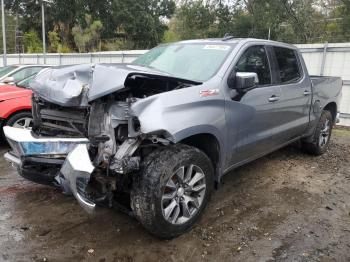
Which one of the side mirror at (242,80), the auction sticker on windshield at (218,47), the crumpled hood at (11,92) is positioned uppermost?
the auction sticker on windshield at (218,47)

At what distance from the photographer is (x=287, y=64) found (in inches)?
209

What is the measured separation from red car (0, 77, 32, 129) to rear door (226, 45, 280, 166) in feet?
12.6

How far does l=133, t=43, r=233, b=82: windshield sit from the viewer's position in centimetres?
410

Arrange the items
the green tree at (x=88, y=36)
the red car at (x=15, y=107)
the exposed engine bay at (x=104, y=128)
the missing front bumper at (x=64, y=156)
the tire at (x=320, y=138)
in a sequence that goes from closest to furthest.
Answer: the missing front bumper at (x=64, y=156) → the exposed engine bay at (x=104, y=128) → the tire at (x=320, y=138) → the red car at (x=15, y=107) → the green tree at (x=88, y=36)

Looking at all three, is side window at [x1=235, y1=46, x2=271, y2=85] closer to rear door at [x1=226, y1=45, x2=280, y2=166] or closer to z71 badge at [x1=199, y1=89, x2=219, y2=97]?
rear door at [x1=226, y1=45, x2=280, y2=166]

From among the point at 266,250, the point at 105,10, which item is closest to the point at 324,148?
the point at 266,250

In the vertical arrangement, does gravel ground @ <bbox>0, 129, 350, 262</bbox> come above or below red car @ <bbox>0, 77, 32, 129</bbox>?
below

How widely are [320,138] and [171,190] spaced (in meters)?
3.86

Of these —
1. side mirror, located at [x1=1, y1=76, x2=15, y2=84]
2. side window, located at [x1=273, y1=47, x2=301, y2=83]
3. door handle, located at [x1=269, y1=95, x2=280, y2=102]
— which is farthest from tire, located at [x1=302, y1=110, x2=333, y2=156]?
side mirror, located at [x1=1, y1=76, x2=15, y2=84]

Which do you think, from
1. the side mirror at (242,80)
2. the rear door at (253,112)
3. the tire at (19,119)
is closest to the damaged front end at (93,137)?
the side mirror at (242,80)

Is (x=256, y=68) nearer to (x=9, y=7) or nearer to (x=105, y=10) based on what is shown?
(x=105, y=10)

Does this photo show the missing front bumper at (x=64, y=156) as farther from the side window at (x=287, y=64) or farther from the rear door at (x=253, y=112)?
the side window at (x=287, y=64)

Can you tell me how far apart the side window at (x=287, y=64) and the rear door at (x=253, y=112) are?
355mm

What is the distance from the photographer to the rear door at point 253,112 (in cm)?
409
